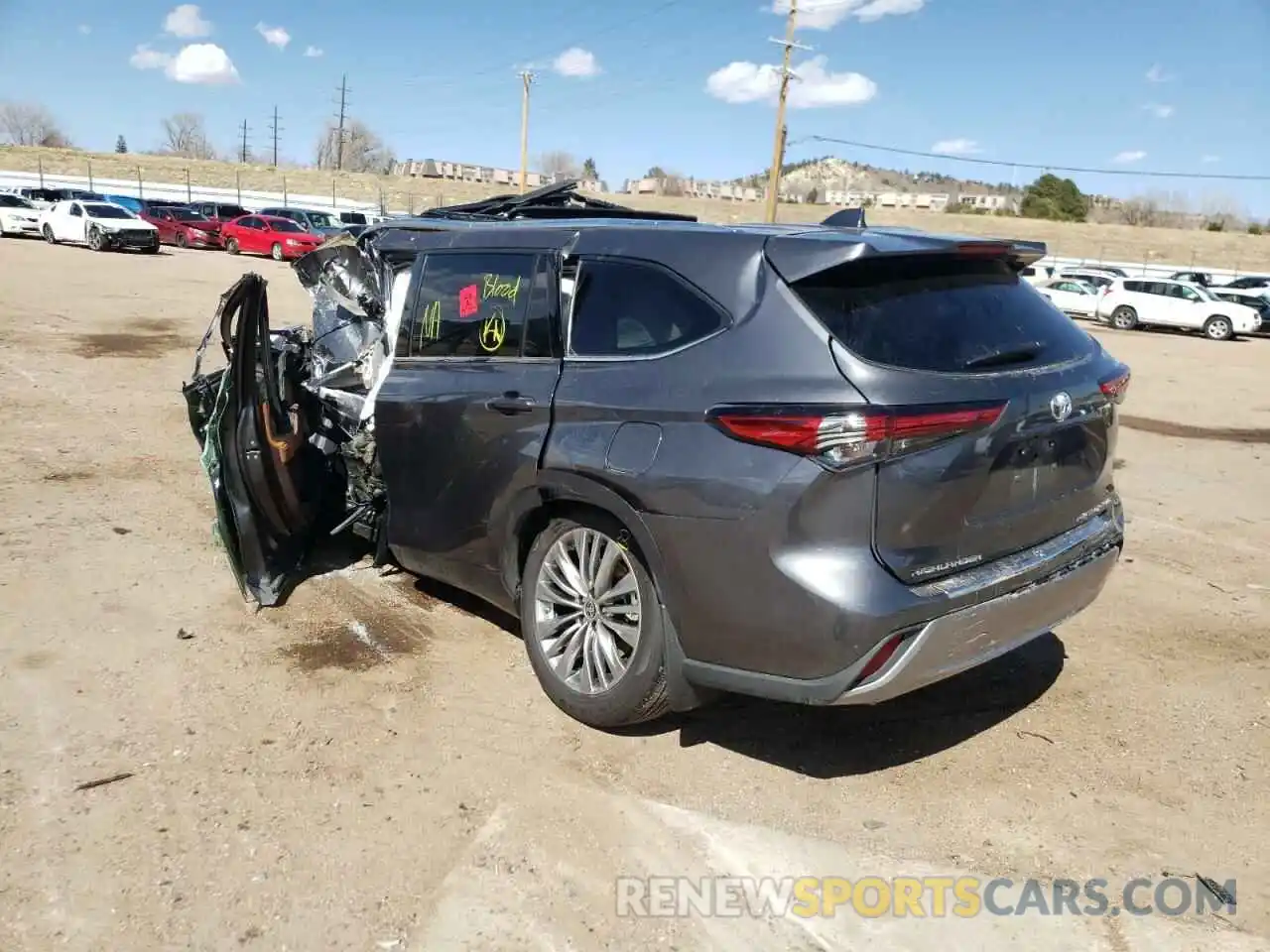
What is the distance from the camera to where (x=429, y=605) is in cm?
493

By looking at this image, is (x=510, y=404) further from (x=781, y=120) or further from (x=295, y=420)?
(x=781, y=120)

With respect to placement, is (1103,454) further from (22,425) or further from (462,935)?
(22,425)

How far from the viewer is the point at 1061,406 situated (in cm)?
332

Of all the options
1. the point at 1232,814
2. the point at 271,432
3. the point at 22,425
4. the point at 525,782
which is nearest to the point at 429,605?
the point at 271,432

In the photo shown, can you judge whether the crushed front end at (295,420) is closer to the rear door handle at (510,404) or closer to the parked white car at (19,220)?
the rear door handle at (510,404)

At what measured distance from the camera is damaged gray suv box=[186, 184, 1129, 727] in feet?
9.84

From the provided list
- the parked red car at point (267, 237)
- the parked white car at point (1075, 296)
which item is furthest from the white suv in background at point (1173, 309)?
the parked red car at point (267, 237)

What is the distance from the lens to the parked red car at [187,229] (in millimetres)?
35031

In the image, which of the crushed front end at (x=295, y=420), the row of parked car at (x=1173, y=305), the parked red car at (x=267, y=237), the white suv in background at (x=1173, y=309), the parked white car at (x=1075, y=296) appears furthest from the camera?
the parked red car at (x=267, y=237)

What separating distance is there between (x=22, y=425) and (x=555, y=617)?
6289 millimetres

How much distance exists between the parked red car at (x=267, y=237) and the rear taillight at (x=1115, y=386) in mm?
31103

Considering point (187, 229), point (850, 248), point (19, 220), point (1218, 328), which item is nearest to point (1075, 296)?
point (1218, 328)

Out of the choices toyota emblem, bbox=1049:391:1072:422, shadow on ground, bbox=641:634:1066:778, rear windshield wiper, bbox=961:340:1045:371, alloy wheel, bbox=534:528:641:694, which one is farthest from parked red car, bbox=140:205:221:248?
toyota emblem, bbox=1049:391:1072:422

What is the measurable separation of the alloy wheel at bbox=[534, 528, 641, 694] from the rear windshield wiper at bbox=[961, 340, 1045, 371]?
132 cm
